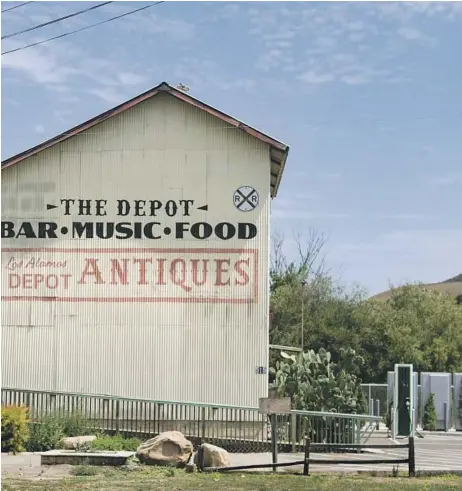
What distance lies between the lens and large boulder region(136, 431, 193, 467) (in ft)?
64.8

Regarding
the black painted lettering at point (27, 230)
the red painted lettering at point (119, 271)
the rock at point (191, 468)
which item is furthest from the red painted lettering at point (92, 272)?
the rock at point (191, 468)

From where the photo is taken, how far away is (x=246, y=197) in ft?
88.6

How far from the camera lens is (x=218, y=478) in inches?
713

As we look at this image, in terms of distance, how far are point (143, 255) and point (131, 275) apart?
2.21 ft

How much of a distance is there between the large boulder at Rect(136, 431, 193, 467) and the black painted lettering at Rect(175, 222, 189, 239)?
8.18 metres

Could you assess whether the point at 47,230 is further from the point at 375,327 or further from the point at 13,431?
the point at 375,327

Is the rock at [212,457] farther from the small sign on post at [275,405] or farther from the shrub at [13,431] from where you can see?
the shrub at [13,431]

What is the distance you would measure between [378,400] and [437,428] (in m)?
2.73

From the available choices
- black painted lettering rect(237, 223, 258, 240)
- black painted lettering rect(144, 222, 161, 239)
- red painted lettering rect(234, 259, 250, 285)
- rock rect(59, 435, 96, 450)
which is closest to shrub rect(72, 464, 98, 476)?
rock rect(59, 435, 96, 450)

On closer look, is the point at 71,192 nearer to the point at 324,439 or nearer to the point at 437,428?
the point at 324,439

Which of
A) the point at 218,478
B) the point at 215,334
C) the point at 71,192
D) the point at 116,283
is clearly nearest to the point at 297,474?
the point at 218,478

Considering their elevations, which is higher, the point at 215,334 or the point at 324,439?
the point at 215,334

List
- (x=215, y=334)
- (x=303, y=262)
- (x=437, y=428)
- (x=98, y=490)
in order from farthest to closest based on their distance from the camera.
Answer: (x=303, y=262), (x=437, y=428), (x=215, y=334), (x=98, y=490)

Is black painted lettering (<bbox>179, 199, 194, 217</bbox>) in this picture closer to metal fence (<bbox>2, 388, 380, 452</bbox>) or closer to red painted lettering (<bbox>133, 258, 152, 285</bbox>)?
red painted lettering (<bbox>133, 258, 152, 285</bbox>)
